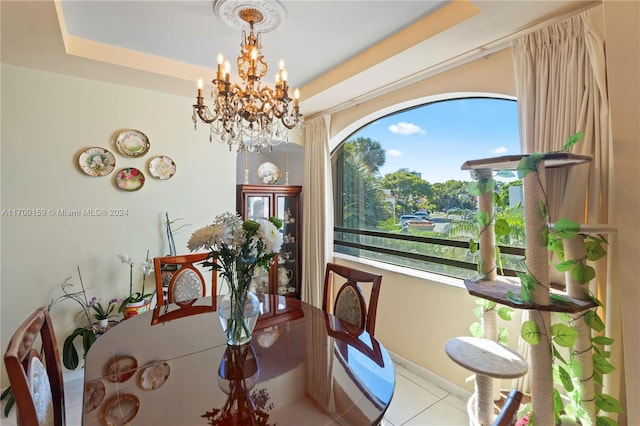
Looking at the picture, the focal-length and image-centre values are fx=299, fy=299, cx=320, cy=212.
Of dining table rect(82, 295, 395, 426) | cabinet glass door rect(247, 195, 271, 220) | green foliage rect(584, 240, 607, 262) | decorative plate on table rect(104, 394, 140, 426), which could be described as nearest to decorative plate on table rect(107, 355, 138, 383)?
dining table rect(82, 295, 395, 426)

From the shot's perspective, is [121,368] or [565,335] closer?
[121,368]

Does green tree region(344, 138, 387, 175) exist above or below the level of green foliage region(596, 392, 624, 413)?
above

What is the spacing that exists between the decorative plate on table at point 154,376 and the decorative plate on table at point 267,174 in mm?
2966

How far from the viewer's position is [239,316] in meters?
1.35

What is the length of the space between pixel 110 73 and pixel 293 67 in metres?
1.47

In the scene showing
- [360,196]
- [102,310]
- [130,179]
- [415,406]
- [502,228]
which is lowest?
[415,406]

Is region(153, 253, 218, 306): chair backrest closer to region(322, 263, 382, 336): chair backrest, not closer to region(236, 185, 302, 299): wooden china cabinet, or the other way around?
region(322, 263, 382, 336): chair backrest

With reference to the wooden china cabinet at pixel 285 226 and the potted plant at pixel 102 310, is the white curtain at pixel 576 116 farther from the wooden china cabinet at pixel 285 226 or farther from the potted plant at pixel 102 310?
the potted plant at pixel 102 310

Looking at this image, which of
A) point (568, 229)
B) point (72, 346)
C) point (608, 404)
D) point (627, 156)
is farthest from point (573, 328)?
point (72, 346)

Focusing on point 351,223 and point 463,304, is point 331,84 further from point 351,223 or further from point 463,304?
point 463,304

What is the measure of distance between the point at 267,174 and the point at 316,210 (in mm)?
963

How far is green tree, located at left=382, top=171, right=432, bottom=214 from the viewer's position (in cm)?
279

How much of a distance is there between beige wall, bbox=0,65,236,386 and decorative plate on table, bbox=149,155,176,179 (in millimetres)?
52

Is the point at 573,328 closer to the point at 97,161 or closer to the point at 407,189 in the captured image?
the point at 407,189
